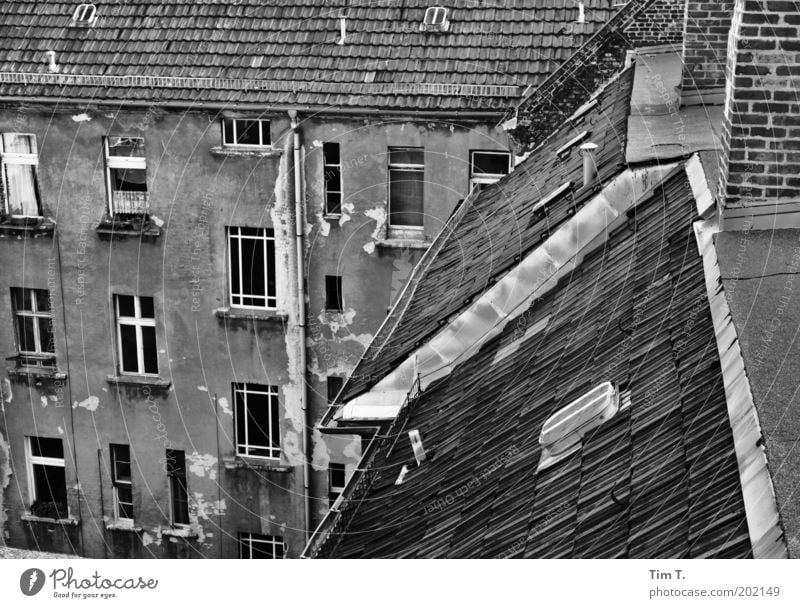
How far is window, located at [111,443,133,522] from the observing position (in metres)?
22.0

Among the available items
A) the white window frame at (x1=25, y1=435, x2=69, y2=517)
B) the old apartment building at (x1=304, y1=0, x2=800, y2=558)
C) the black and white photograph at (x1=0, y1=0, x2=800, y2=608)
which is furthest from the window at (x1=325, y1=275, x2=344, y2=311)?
the old apartment building at (x1=304, y1=0, x2=800, y2=558)

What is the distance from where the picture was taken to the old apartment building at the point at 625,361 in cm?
591

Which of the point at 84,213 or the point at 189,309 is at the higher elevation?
the point at 84,213

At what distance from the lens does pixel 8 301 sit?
71.8 feet

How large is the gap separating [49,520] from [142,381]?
3.57 meters

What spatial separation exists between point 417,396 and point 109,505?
1317 cm

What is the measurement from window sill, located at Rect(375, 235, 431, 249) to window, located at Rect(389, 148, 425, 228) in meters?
0.28

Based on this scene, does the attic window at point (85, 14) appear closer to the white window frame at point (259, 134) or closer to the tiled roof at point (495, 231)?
the white window frame at point (259, 134)

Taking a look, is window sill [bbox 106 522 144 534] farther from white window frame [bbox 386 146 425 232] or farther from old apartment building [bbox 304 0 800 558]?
old apartment building [bbox 304 0 800 558]

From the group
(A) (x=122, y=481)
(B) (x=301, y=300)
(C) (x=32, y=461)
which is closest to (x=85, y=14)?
(B) (x=301, y=300)

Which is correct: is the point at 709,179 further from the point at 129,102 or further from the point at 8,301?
the point at 8,301

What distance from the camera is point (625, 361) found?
25.5 feet
